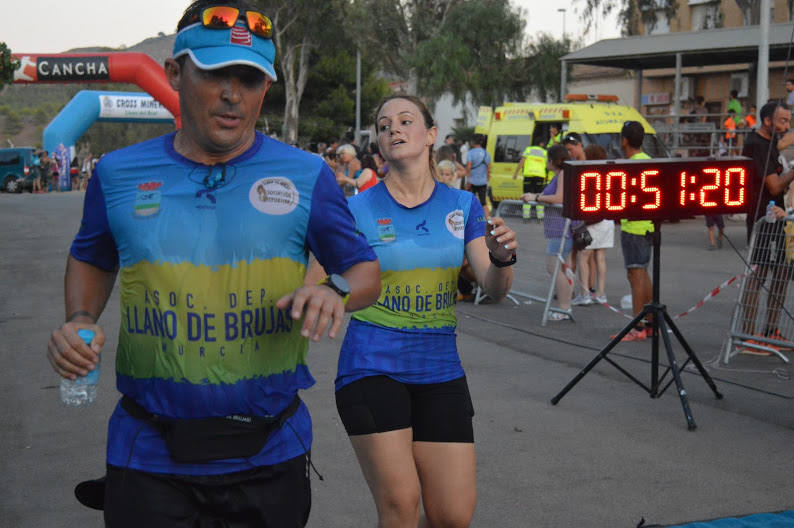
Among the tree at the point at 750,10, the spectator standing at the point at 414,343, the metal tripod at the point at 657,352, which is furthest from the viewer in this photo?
the tree at the point at 750,10

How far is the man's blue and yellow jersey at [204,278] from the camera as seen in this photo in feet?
8.33

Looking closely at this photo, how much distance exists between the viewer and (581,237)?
10.8m

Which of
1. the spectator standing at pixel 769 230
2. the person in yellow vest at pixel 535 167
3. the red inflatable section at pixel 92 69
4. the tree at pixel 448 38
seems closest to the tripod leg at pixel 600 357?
the spectator standing at pixel 769 230

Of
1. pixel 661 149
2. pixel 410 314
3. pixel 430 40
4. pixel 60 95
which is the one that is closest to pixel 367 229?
pixel 410 314

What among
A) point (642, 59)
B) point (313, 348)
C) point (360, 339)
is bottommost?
point (313, 348)

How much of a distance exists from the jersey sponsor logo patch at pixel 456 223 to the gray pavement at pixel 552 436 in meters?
1.64

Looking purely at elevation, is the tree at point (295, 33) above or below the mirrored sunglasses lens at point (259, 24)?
above

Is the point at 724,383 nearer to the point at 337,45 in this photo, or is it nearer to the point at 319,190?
the point at 319,190

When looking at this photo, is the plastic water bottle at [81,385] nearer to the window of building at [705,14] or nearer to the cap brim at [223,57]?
the cap brim at [223,57]

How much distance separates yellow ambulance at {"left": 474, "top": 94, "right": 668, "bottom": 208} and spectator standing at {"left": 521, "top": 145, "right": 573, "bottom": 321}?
11.1m

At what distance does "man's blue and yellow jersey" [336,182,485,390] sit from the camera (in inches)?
152

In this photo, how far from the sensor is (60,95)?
169 metres

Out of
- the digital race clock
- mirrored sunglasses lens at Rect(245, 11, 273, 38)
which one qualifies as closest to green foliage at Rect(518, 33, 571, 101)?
the digital race clock

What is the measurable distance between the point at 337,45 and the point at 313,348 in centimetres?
5149
